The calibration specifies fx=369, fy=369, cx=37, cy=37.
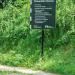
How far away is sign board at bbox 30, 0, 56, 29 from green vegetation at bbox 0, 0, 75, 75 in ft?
3.29

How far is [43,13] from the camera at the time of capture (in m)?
11.7

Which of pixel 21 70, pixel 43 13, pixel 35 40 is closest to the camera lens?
pixel 21 70

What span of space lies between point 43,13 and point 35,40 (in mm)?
1828

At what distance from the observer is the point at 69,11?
12.8 m

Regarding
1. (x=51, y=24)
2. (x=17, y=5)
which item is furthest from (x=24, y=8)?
(x=51, y=24)

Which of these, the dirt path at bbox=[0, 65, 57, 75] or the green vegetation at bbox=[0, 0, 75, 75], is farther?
the green vegetation at bbox=[0, 0, 75, 75]

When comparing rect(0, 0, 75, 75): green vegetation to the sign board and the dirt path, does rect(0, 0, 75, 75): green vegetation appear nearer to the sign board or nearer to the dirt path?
the dirt path

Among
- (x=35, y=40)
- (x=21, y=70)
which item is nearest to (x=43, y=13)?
(x=35, y=40)

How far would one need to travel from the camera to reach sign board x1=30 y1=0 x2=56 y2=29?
11703 millimetres

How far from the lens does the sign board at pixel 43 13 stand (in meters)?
11.7

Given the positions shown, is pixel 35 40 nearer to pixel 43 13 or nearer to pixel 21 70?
pixel 43 13

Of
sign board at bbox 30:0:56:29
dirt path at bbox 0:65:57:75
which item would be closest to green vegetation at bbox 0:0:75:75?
dirt path at bbox 0:65:57:75

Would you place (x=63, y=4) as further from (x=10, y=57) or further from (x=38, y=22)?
(x=10, y=57)

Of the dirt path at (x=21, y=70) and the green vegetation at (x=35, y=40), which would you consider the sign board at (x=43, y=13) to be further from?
the dirt path at (x=21, y=70)
